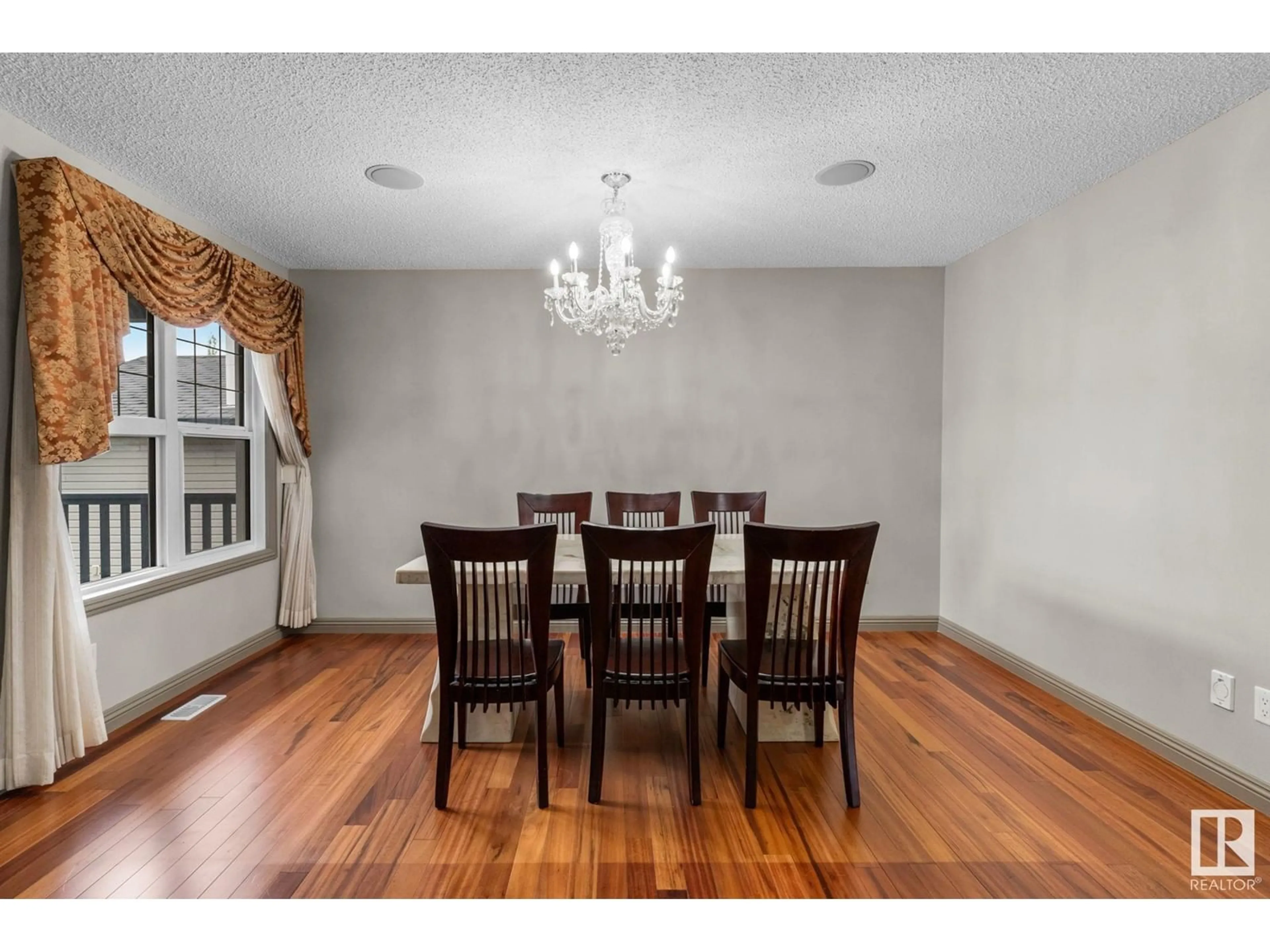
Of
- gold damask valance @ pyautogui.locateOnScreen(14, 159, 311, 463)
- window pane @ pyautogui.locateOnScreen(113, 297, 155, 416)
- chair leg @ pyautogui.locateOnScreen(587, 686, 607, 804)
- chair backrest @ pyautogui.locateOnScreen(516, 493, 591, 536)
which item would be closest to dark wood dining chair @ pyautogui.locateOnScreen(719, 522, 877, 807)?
chair leg @ pyautogui.locateOnScreen(587, 686, 607, 804)

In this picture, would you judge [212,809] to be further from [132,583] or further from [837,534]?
[837,534]

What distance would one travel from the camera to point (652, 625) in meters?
2.23

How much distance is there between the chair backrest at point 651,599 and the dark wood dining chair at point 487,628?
0.17 meters

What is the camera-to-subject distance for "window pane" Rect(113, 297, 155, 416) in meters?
3.03

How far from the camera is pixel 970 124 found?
7.73 feet

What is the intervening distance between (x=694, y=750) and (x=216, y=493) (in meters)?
3.29

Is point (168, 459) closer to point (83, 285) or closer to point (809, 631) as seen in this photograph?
point (83, 285)

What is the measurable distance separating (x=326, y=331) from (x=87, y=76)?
7.58ft

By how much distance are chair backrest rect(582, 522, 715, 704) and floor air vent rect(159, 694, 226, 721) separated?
→ 2.10 meters

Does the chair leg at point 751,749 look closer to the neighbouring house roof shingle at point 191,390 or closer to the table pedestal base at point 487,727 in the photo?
the table pedestal base at point 487,727

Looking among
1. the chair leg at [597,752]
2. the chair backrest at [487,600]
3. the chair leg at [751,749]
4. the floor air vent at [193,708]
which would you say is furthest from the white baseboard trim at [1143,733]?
the floor air vent at [193,708]

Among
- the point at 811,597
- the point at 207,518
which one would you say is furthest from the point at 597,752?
the point at 207,518

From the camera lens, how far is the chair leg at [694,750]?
7.16 feet

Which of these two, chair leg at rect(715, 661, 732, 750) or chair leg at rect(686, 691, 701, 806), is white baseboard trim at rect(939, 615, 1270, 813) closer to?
chair leg at rect(715, 661, 732, 750)
